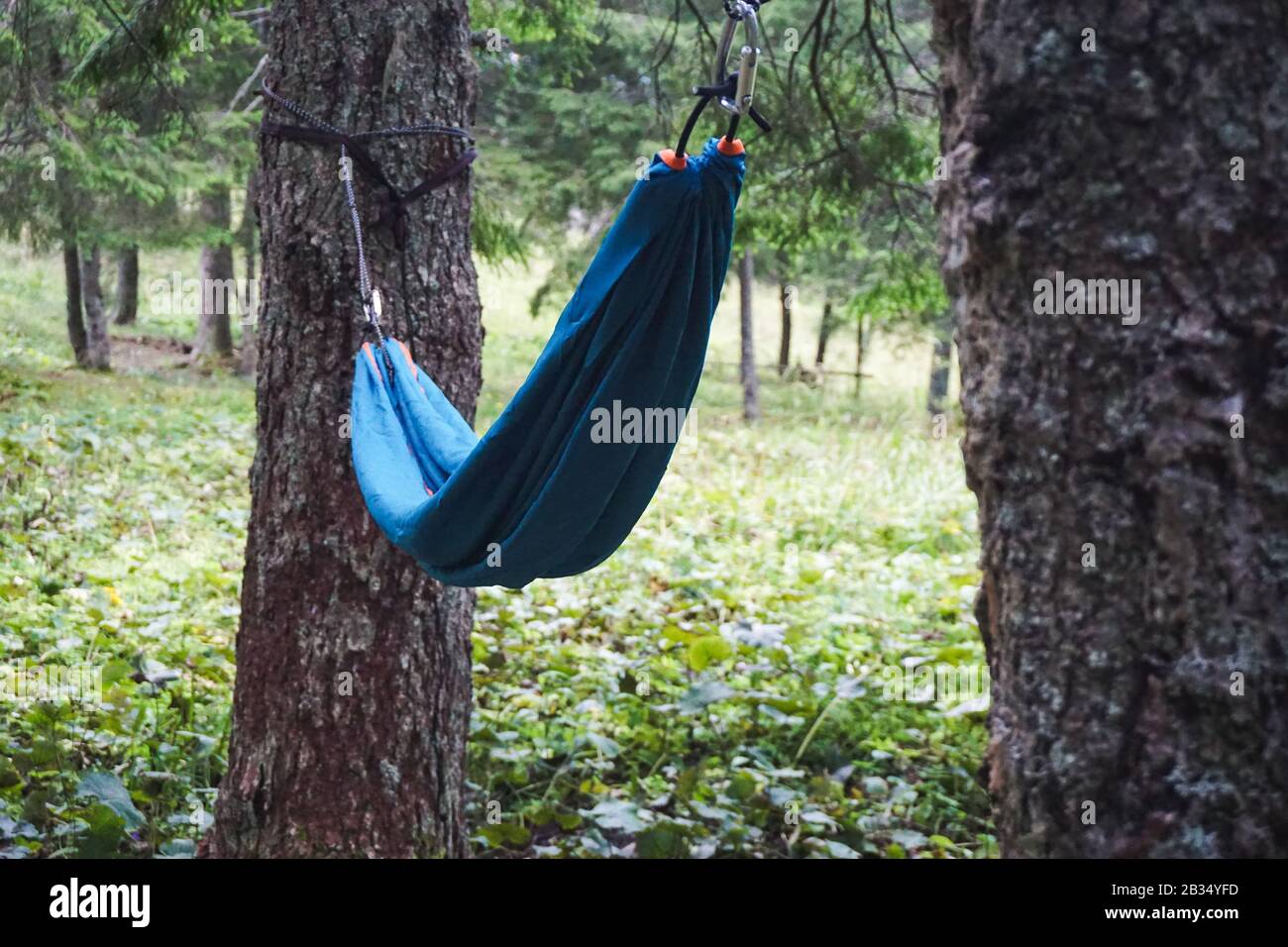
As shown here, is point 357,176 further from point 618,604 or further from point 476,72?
point 618,604

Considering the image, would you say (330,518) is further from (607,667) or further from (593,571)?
(593,571)

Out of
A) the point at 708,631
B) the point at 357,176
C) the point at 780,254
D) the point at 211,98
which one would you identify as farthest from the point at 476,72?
the point at 780,254

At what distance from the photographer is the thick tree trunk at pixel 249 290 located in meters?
8.62

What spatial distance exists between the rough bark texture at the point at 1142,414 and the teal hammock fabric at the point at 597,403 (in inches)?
22.0

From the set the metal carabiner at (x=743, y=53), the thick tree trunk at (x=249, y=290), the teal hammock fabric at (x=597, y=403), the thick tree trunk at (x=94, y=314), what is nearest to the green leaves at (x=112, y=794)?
the teal hammock fabric at (x=597, y=403)

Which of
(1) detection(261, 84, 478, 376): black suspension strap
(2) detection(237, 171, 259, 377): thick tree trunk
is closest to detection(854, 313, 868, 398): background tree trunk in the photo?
(2) detection(237, 171, 259, 377): thick tree trunk

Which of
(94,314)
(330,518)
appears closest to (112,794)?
(330,518)

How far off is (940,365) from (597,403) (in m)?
11.1

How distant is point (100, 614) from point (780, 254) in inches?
322

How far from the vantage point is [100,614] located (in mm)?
3932

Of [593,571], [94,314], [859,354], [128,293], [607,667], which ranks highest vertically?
[128,293]

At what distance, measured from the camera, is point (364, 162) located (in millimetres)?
2570

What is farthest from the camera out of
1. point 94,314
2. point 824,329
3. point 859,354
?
point 859,354

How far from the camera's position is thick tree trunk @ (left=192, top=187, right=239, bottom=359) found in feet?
31.0
